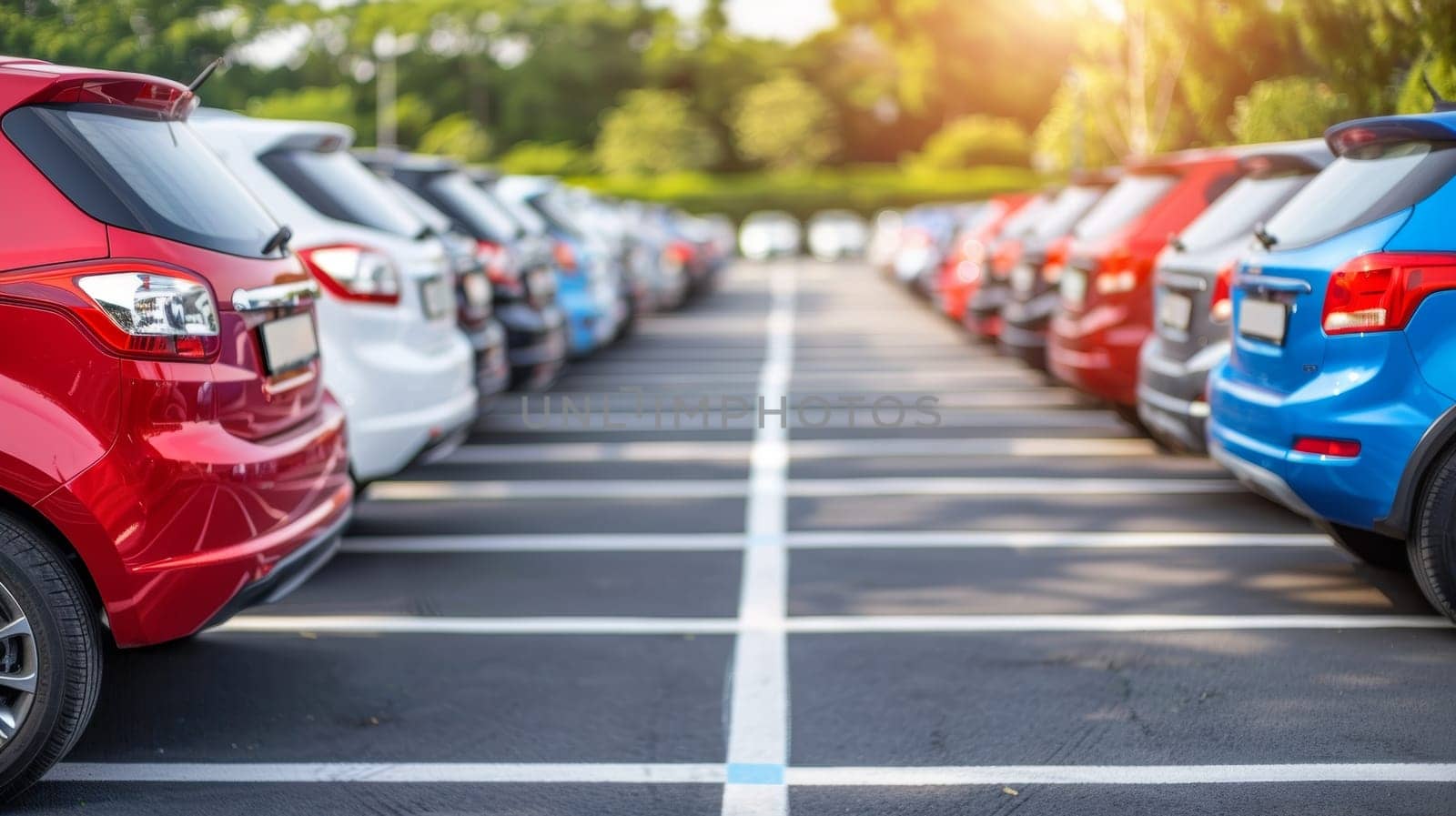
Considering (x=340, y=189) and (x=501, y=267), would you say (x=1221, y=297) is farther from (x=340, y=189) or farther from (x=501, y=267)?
(x=501, y=267)

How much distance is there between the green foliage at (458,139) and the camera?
72688mm

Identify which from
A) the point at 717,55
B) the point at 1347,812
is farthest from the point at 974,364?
the point at 717,55

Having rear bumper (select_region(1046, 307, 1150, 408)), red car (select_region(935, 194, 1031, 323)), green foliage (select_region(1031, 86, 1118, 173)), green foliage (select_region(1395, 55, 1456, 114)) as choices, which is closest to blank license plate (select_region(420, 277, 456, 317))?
rear bumper (select_region(1046, 307, 1150, 408))

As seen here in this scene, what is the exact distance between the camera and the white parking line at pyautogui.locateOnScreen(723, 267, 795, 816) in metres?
4.17

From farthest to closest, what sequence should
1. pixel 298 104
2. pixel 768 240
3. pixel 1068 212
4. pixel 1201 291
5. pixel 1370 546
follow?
pixel 768 240, pixel 298 104, pixel 1068 212, pixel 1201 291, pixel 1370 546

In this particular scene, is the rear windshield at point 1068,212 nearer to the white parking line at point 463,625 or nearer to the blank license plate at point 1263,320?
the blank license plate at point 1263,320

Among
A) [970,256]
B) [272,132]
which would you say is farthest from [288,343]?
[970,256]

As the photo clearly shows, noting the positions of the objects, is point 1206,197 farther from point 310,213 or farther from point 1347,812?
point 1347,812

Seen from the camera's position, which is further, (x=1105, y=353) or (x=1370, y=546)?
(x=1105, y=353)

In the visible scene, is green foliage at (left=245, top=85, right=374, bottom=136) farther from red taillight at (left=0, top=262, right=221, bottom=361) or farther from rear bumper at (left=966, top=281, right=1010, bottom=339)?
A: red taillight at (left=0, top=262, right=221, bottom=361)

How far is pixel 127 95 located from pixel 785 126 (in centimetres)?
7731

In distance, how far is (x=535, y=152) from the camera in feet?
271

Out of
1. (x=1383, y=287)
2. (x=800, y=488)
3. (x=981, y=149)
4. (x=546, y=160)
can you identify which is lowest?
Result: (x=546, y=160)

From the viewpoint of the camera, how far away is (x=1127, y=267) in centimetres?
934
